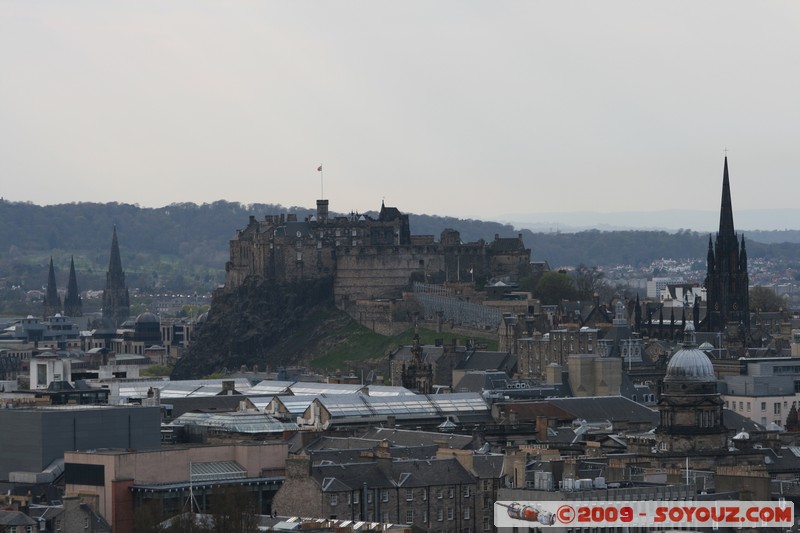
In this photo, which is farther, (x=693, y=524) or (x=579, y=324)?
(x=579, y=324)

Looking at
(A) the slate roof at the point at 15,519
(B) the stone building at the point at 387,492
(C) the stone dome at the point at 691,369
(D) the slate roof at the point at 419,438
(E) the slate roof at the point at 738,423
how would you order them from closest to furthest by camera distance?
1. (A) the slate roof at the point at 15,519
2. (B) the stone building at the point at 387,492
3. (C) the stone dome at the point at 691,369
4. (D) the slate roof at the point at 419,438
5. (E) the slate roof at the point at 738,423

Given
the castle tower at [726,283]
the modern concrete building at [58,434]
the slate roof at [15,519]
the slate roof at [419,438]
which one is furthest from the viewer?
the castle tower at [726,283]

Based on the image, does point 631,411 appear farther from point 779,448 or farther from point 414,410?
point 779,448

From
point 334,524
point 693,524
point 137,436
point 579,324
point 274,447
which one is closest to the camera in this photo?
point 693,524

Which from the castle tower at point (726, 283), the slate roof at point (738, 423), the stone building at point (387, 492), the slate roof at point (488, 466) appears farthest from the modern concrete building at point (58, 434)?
the castle tower at point (726, 283)

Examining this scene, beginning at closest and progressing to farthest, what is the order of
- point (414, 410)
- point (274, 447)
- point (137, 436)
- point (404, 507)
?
1. point (404, 507)
2. point (274, 447)
3. point (137, 436)
4. point (414, 410)

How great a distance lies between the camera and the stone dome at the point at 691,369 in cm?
10612

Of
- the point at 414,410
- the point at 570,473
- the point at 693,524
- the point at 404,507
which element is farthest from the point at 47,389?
the point at 693,524

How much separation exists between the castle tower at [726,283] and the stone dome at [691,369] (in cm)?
7196

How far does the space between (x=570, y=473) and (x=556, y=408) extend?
137 feet

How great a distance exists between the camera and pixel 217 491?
90125 mm

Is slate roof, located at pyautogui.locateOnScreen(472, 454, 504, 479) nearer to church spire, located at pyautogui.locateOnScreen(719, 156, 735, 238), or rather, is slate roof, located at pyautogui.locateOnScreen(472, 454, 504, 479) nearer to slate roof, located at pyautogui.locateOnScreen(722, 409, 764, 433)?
slate roof, located at pyautogui.locateOnScreen(722, 409, 764, 433)

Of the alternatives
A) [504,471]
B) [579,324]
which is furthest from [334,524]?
[579,324]

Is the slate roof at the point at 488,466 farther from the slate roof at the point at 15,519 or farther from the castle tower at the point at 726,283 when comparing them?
the castle tower at the point at 726,283
